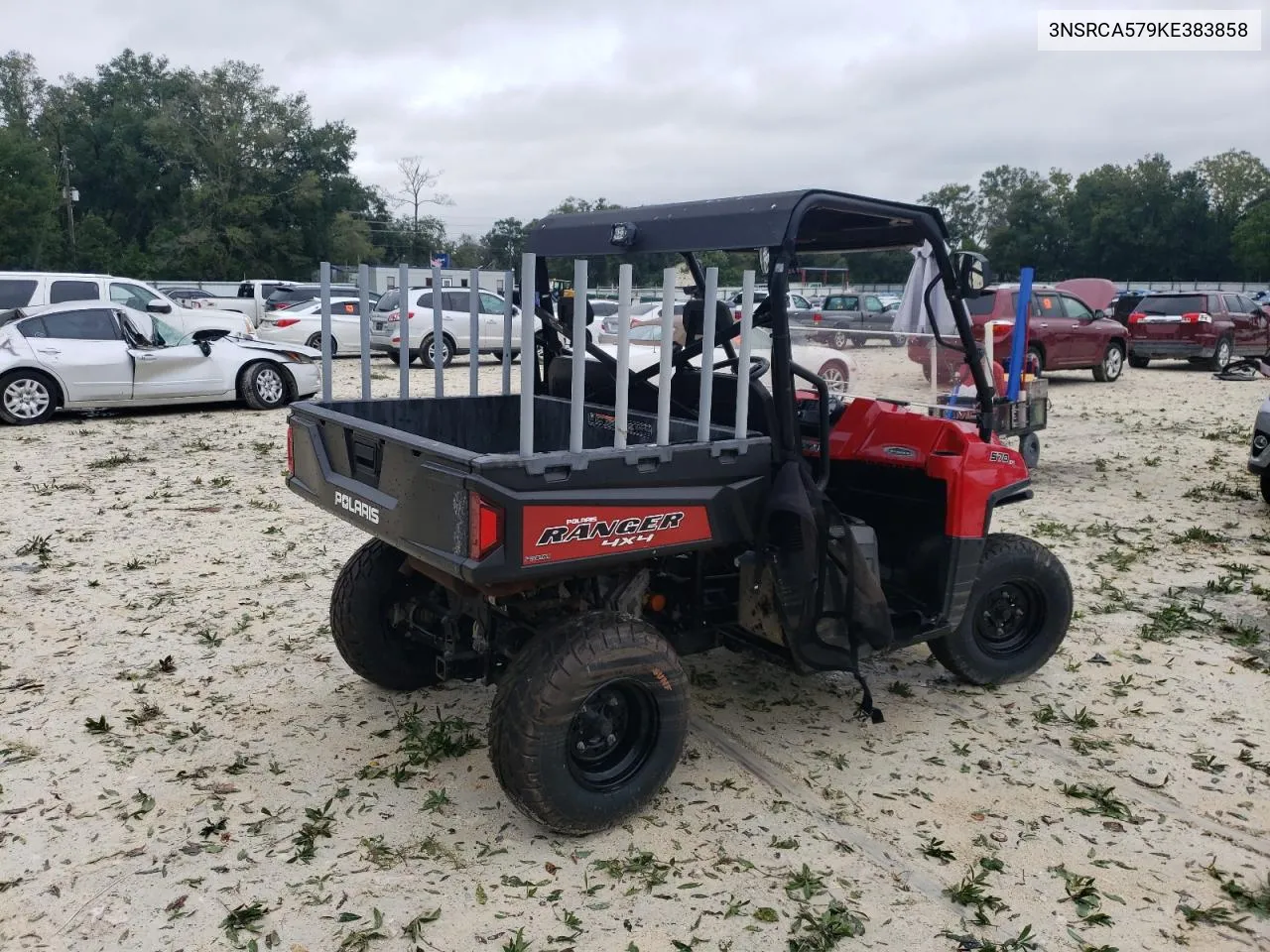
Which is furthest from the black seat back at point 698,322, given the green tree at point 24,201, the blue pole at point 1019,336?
the green tree at point 24,201

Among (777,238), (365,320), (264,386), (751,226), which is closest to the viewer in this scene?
(777,238)

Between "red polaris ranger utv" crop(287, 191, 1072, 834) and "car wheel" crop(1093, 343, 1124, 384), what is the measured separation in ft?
50.2

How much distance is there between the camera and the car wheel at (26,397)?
11.7m

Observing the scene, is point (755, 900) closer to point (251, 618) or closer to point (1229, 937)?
point (1229, 937)

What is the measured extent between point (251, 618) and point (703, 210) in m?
3.48

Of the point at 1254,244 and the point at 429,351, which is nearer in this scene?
the point at 429,351

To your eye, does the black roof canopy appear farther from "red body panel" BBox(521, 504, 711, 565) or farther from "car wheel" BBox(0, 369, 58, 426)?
"car wheel" BBox(0, 369, 58, 426)

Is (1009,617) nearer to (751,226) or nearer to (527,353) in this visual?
(751,226)

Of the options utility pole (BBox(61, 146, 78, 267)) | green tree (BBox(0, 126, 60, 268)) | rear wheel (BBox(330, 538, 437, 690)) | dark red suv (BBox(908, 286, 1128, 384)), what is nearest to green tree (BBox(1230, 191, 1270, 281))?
dark red suv (BBox(908, 286, 1128, 384))

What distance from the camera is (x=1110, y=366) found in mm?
18750

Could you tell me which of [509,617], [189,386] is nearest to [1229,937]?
[509,617]

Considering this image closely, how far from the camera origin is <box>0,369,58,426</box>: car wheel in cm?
1170

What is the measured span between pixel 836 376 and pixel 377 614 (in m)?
2.38

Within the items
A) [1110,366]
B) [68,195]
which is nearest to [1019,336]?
[1110,366]
